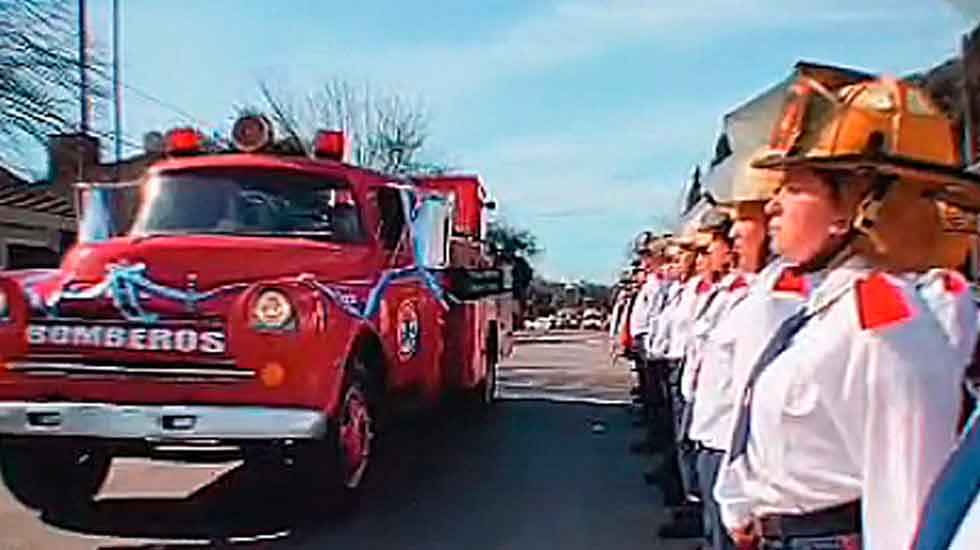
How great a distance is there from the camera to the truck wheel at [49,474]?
8.55 m

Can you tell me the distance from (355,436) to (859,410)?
578cm

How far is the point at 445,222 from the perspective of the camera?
10.4m

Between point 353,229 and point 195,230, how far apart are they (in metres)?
0.97

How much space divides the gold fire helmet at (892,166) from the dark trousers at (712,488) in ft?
6.23

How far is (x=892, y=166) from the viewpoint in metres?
2.91

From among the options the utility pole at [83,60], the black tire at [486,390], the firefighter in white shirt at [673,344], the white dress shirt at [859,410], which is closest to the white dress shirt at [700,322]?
the firefighter in white shirt at [673,344]

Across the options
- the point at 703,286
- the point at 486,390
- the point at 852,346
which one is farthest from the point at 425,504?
the point at 852,346

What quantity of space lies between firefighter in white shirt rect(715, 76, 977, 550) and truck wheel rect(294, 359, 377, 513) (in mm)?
4794

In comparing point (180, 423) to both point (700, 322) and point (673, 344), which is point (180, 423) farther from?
point (673, 344)

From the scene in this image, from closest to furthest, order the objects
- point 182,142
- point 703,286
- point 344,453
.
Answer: point 703,286, point 344,453, point 182,142

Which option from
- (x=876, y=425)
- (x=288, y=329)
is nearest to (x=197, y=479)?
(x=288, y=329)

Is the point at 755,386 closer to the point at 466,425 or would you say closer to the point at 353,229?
the point at 353,229

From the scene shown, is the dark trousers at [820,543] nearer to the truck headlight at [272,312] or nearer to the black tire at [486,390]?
the truck headlight at [272,312]

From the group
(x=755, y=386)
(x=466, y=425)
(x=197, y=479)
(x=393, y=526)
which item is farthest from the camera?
(x=466, y=425)
